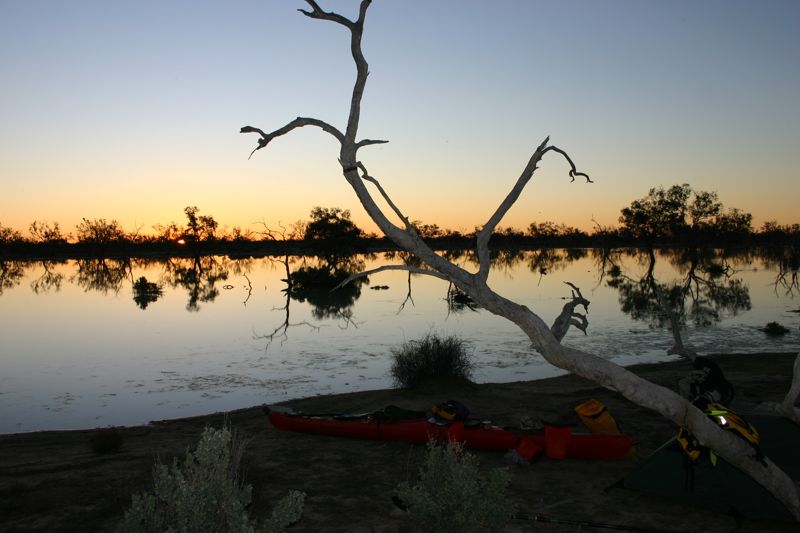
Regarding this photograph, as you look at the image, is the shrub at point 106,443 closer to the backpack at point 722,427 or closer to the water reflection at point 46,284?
the backpack at point 722,427

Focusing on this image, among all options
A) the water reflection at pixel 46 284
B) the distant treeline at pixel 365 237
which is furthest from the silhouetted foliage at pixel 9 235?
the water reflection at pixel 46 284

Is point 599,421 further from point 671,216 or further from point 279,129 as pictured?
point 671,216

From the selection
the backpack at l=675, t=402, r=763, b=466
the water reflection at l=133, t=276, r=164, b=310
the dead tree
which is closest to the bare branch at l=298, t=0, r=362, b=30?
the dead tree

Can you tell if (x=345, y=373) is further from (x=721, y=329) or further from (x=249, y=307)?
(x=249, y=307)

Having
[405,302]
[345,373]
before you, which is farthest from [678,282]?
[345,373]

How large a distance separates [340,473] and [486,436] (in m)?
2.21

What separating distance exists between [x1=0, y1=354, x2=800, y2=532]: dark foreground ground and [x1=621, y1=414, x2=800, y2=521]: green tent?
0.13 m

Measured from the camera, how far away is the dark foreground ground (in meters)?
6.36

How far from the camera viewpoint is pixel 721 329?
70.3ft

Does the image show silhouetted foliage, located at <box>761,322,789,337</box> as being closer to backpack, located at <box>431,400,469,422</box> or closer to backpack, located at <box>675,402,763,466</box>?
backpack, located at <box>431,400,469,422</box>

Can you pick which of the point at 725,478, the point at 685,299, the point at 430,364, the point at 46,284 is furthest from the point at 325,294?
the point at 725,478

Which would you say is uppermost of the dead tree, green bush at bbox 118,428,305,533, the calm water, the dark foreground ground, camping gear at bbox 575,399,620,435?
the dead tree

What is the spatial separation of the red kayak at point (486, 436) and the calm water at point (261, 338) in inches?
175

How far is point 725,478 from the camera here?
255 inches
